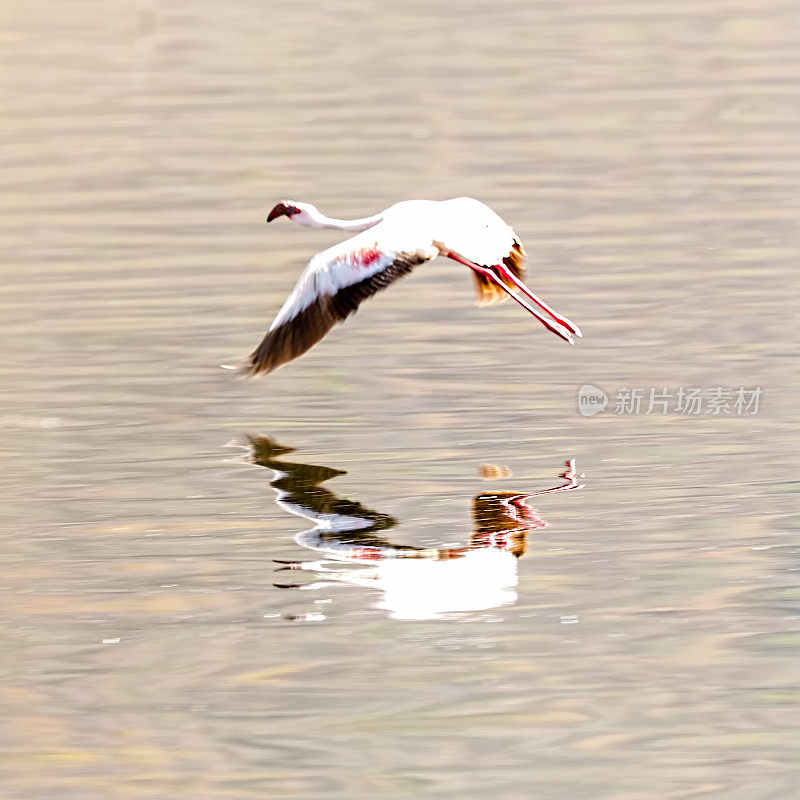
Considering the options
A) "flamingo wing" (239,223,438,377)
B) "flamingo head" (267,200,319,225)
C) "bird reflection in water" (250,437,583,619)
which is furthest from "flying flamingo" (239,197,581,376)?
"bird reflection in water" (250,437,583,619)

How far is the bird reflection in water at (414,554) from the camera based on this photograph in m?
7.44

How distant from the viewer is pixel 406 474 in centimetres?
909

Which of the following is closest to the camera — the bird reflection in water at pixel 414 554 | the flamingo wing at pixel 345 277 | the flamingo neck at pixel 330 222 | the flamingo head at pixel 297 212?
the bird reflection in water at pixel 414 554

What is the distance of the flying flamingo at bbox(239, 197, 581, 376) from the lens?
31.9 feet

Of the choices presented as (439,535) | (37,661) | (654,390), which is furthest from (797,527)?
(37,661)

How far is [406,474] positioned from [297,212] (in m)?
2.63

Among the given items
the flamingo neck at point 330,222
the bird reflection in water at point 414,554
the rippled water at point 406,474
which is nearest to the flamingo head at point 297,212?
the flamingo neck at point 330,222

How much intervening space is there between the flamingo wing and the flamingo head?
1179 millimetres

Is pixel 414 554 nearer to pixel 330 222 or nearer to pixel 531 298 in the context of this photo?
pixel 531 298

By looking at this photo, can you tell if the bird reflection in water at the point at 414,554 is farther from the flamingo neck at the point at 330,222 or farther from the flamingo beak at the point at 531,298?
the flamingo neck at the point at 330,222

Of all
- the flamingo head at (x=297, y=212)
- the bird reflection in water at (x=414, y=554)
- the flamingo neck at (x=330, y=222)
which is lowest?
the bird reflection in water at (x=414, y=554)

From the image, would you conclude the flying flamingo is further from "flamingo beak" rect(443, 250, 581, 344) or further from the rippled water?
the rippled water

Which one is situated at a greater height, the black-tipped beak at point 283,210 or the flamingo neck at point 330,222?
the black-tipped beak at point 283,210

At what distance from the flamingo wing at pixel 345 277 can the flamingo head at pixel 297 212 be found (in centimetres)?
118
